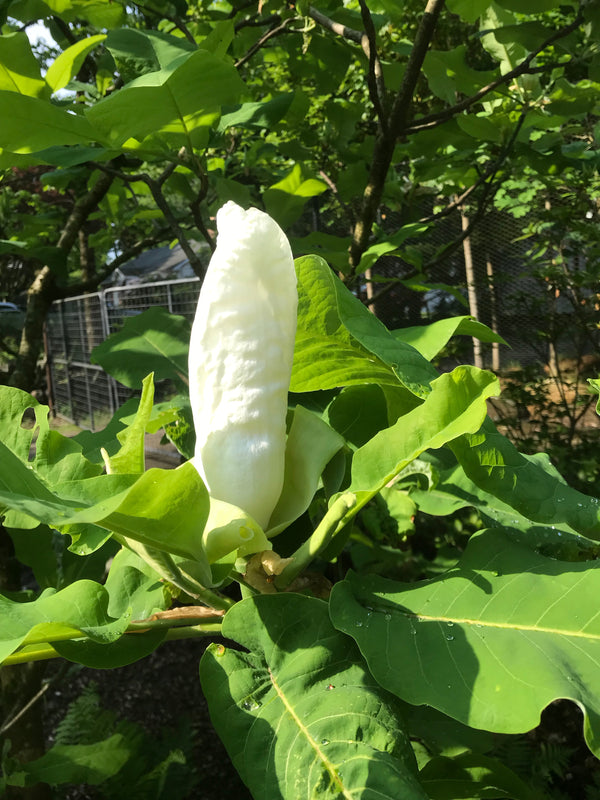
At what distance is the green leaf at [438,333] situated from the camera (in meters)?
0.64

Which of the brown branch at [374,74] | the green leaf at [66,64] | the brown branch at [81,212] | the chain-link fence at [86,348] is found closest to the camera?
the green leaf at [66,64]

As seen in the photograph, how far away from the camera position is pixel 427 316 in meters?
5.25

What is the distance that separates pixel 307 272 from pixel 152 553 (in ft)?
0.97

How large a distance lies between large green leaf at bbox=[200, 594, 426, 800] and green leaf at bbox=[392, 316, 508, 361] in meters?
0.27

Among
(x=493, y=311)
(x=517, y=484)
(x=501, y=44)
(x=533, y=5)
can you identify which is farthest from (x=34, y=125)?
(x=493, y=311)

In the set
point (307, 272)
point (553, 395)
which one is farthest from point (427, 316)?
point (307, 272)

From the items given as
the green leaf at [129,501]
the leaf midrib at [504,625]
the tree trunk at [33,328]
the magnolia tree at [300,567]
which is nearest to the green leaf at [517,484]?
the magnolia tree at [300,567]

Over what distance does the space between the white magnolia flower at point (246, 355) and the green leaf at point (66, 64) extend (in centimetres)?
66

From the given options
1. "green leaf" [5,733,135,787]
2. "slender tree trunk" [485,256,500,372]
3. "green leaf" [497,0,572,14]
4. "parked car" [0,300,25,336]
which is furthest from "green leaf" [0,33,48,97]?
"parked car" [0,300,25,336]

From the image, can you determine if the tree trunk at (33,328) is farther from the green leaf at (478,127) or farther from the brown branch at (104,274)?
the green leaf at (478,127)

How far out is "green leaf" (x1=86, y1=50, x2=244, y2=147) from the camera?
786 mm

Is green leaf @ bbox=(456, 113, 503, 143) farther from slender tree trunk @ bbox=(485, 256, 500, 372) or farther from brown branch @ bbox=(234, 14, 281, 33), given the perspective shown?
slender tree trunk @ bbox=(485, 256, 500, 372)

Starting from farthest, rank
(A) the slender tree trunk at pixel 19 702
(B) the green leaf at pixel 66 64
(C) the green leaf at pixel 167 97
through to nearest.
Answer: (A) the slender tree trunk at pixel 19 702
(B) the green leaf at pixel 66 64
(C) the green leaf at pixel 167 97

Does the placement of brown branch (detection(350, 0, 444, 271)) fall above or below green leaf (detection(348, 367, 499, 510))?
above
